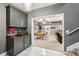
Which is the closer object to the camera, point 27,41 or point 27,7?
point 27,7

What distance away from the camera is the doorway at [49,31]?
1565mm

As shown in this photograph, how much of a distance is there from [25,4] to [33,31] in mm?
595

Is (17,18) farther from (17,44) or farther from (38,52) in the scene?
(38,52)

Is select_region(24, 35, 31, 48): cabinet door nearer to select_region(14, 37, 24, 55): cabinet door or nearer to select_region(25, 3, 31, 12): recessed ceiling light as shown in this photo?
select_region(14, 37, 24, 55): cabinet door

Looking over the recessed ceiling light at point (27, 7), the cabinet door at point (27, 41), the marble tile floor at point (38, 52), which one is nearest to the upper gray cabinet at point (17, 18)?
the recessed ceiling light at point (27, 7)

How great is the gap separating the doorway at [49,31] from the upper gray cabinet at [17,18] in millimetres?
200

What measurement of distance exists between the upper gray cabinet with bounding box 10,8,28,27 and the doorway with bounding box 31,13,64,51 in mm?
200

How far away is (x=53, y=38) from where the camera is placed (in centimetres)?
162

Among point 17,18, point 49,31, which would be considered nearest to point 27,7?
point 17,18

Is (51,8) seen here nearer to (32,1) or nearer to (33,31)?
(32,1)

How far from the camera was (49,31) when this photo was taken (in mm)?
1617

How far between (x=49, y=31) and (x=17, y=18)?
0.74m

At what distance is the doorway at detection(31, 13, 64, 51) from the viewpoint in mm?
1565

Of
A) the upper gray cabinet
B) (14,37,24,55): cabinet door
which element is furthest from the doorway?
(14,37,24,55): cabinet door
